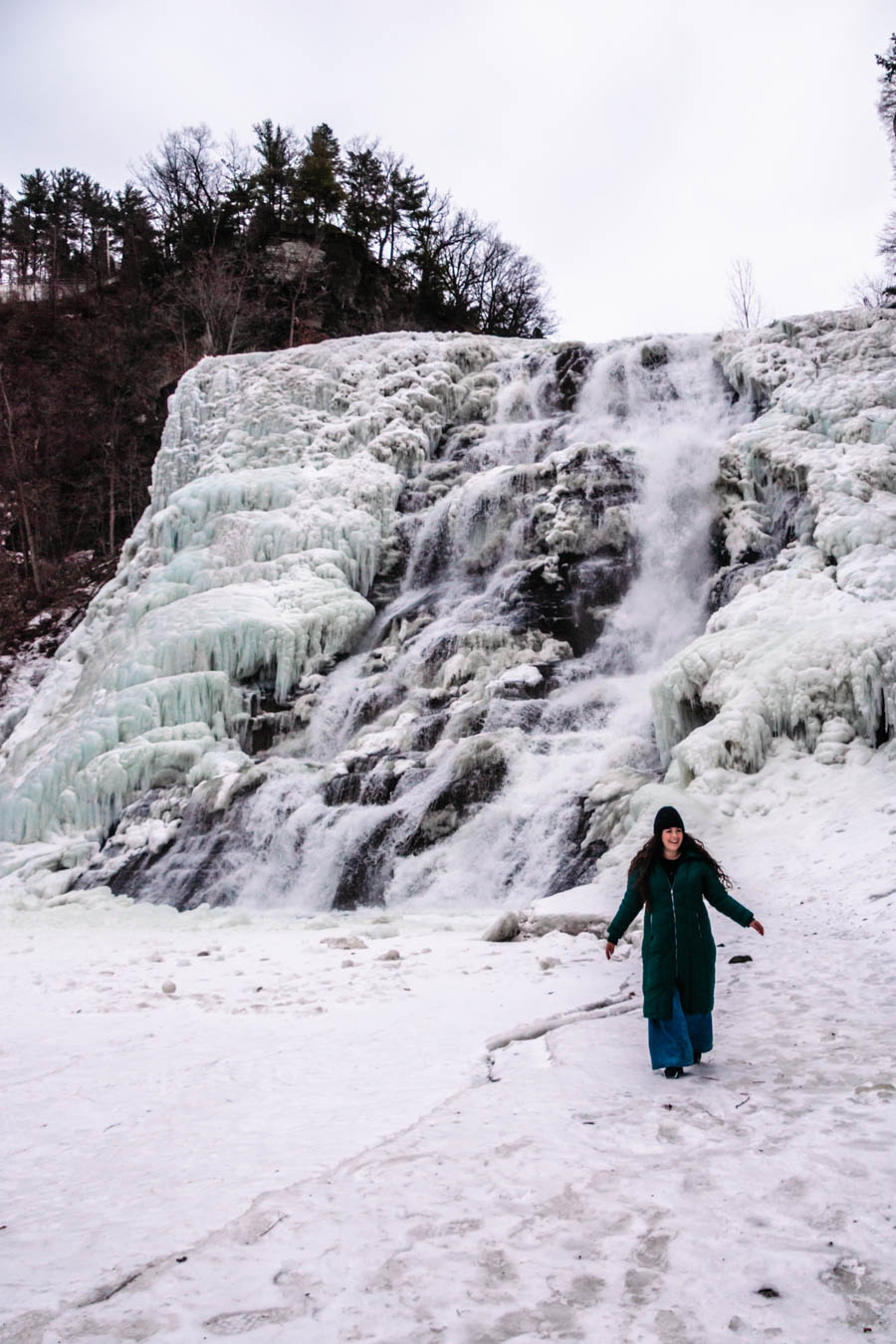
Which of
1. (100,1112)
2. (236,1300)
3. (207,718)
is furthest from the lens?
(207,718)

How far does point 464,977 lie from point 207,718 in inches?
343

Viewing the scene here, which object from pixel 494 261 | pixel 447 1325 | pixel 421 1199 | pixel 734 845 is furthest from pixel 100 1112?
pixel 494 261

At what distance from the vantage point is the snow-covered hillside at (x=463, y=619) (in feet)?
29.7

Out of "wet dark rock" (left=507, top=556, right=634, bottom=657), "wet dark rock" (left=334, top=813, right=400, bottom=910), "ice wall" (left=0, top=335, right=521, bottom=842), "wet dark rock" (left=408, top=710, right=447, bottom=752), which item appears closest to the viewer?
"wet dark rock" (left=334, top=813, right=400, bottom=910)

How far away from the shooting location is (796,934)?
537 cm

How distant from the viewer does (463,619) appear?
13359mm

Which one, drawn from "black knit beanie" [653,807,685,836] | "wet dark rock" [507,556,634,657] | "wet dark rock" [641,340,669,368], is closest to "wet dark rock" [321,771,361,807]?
"wet dark rock" [507,556,634,657]

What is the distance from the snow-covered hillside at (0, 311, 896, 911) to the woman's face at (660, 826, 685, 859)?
420cm

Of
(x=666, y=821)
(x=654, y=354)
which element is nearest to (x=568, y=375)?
(x=654, y=354)

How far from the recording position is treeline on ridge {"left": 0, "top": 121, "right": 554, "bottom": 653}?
84.8ft

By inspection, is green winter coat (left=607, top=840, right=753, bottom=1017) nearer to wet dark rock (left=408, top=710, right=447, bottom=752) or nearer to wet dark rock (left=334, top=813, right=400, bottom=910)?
wet dark rock (left=334, top=813, right=400, bottom=910)

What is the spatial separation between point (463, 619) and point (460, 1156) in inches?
427

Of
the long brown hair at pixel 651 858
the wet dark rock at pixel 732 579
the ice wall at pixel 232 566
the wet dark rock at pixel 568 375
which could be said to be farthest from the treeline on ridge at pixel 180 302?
the long brown hair at pixel 651 858

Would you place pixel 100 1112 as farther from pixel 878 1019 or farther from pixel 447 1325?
pixel 878 1019
